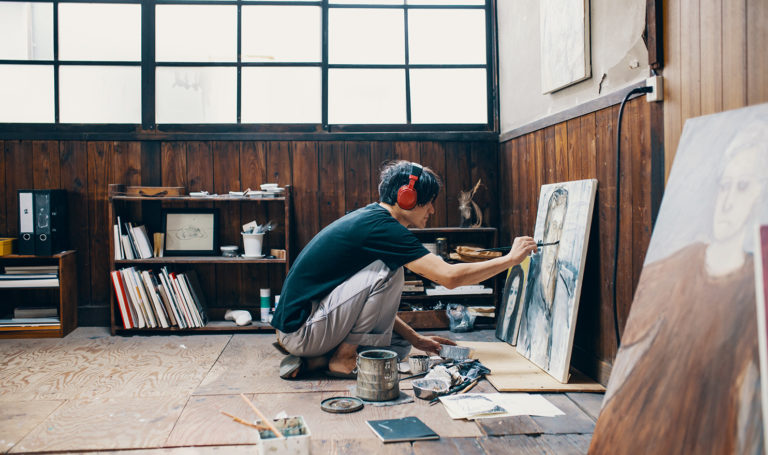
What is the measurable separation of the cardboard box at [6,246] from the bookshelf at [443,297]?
8.04 ft

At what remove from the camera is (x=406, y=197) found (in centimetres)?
257

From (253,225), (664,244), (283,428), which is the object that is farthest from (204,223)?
(664,244)

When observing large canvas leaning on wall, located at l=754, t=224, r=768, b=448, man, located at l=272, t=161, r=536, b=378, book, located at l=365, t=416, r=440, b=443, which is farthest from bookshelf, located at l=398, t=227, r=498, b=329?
large canvas leaning on wall, located at l=754, t=224, r=768, b=448

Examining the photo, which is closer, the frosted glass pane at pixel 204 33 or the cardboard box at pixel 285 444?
the cardboard box at pixel 285 444

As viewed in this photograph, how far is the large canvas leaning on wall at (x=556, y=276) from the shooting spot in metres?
2.54

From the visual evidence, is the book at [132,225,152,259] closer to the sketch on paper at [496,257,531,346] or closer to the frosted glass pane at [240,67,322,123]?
the frosted glass pane at [240,67,322,123]

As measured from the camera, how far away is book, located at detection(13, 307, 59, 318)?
12.1 ft

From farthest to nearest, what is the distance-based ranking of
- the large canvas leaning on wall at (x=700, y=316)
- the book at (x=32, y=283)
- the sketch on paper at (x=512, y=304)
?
1. the book at (x=32, y=283)
2. the sketch on paper at (x=512, y=304)
3. the large canvas leaning on wall at (x=700, y=316)

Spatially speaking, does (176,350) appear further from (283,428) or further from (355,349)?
(283,428)

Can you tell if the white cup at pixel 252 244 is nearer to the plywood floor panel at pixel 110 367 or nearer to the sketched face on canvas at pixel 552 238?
the plywood floor panel at pixel 110 367

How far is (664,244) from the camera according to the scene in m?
1.67

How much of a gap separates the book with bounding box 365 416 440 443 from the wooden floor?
27mm

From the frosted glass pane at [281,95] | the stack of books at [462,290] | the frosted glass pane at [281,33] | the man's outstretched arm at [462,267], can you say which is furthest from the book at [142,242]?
the man's outstretched arm at [462,267]

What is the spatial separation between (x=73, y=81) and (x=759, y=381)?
4191mm
